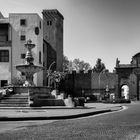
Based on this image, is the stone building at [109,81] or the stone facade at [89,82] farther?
the stone facade at [89,82]

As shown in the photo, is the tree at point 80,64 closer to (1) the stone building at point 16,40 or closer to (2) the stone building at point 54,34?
(2) the stone building at point 54,34

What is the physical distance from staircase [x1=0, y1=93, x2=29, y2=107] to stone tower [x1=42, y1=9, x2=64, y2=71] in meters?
52.1

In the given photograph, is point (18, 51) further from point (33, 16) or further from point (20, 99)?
point (20, 99)

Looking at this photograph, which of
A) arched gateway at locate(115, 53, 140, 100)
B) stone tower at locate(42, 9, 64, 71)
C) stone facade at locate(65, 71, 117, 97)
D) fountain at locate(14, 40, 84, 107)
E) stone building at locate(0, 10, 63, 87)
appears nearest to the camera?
fountain at locate(14, 40, 84, 107)

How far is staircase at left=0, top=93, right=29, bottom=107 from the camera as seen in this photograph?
30559 millimetres

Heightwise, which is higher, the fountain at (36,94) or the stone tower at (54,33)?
the stone tower at (54,33)

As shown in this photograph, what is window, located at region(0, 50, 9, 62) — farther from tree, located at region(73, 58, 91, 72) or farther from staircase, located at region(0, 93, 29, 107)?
tree, located at region(73, 58, 91, 72)

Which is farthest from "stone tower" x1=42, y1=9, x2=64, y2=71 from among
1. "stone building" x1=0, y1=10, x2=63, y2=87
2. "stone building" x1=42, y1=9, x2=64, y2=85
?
"stone building" x1=0, y1=10, x2=63, y2=87

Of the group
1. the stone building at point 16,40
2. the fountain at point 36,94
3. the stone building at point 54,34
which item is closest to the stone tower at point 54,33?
the stone building at point 54,34

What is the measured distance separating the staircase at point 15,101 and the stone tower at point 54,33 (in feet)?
171

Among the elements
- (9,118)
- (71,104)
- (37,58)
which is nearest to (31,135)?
(9,118)

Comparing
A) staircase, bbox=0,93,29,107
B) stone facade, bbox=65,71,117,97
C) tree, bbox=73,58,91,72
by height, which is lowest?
staircase, bbox=0,93,29,107

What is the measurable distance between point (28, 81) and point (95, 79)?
6253 cm

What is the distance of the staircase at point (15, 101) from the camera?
30559 mm
